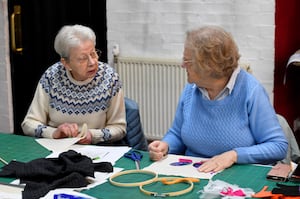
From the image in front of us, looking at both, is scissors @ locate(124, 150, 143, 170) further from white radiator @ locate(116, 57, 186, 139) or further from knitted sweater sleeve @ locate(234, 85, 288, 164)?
white radiator @ locate(116, 57, 186, 139)

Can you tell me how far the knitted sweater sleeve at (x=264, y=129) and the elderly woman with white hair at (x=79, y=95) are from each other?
0.75 m

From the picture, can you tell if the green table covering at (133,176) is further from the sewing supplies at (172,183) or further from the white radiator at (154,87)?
the white radiator at (154,87)

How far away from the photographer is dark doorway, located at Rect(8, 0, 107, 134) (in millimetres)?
4448

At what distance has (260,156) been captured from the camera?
7.68ft

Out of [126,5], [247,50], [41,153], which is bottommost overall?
[41,153]

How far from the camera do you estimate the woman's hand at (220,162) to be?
218cm

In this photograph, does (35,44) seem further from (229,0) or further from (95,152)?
(95,152)

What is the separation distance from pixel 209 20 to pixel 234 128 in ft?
5.77

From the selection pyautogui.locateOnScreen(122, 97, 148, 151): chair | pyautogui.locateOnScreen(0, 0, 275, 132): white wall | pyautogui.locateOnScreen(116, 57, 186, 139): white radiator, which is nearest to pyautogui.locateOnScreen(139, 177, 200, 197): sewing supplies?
pyautogui.locateOnScreen(122, 97, 148, 151): chair

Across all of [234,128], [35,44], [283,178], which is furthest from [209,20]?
[283,178]

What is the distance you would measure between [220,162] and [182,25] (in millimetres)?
2097

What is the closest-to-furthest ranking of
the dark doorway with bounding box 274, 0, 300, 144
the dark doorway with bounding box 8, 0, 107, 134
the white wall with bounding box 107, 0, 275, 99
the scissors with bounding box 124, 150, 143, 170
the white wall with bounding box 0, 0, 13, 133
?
1. the scissors with bounding box 124, 150, 143, 170
2. the dark doorway with bounding box 274, 0, 300, 144
3. the white wall with bounding box 107, 0, 275, 99
4. the dark doorway with bounding box 8, 0, 107, 134
5. the white wall with bounding box 0, 0, 13, 133

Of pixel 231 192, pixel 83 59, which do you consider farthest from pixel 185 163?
pixel 83 59

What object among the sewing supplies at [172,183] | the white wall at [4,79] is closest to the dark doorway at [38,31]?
the white wall at [4,79]
